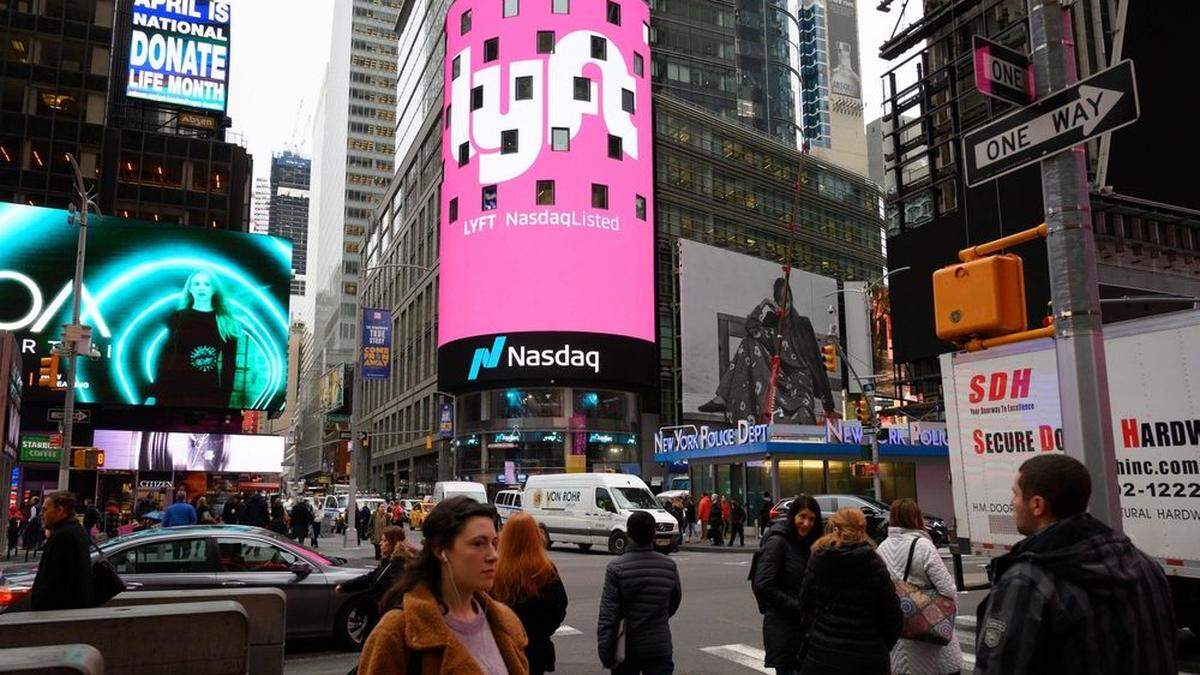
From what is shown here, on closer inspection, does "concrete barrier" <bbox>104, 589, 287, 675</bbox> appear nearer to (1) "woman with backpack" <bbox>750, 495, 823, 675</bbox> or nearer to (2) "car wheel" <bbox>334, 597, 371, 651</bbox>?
(2) "car wheel" <bbox>334, 597, 371, 651</bbox>

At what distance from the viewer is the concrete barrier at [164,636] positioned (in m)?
6.48

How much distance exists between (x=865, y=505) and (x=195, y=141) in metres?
63.9

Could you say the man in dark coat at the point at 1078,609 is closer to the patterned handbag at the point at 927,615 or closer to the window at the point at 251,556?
the patterned handbag at the point at 927,615

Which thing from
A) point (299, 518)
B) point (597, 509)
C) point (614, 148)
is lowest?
point (299, 518)

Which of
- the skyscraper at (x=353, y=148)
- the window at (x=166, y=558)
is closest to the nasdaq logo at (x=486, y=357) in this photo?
the window at (x=166, y=558)

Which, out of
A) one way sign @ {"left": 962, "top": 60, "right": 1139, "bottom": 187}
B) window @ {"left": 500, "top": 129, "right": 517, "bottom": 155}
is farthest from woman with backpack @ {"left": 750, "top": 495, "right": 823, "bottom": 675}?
window @ {"left": 500, "top": 129, "right": 517, "bottom": 155}

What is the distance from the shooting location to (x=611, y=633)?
649 cm

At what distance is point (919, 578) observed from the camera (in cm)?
652

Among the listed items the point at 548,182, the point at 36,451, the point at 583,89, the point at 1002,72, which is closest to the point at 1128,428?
the point at 1002,72

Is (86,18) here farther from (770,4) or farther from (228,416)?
(770,4)

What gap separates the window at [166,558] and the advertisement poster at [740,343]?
52876 mm

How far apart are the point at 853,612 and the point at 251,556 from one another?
8949 millimetres

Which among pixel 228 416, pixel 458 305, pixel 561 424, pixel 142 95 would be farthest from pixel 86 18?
pixel 561 424

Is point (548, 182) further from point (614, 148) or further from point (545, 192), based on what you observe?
point (614, 148)
